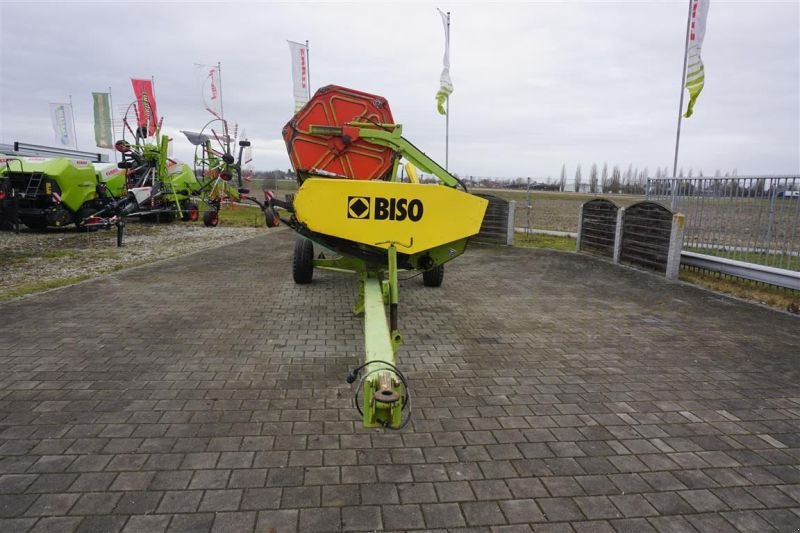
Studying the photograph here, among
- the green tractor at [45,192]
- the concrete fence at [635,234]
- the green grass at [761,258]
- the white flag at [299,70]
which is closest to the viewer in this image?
the green grass at [761,258]

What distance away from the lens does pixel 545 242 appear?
15.1 m

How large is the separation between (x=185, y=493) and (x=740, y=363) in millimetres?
5234

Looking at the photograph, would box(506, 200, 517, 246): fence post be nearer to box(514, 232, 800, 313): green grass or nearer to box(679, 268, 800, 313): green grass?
box(514, 232, 800, 313): green grass

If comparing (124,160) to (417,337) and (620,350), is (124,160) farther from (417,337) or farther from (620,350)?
(620,350)

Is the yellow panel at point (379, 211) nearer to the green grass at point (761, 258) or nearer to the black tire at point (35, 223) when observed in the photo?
the green grass at point (761, 258)

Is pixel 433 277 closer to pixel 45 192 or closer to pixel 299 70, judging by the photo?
pixel 45 192

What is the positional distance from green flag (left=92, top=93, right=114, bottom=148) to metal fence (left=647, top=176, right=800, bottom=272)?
28.1 m

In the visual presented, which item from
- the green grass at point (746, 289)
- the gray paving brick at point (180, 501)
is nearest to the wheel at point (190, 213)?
the green grass at point (746, 289)

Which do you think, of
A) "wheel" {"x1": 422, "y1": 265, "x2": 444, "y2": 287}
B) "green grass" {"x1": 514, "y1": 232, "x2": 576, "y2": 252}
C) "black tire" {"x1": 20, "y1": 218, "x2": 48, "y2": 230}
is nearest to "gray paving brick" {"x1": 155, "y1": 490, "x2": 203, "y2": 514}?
"wheel" {"x1": 422, "y1": 265, "x2": 444, "y2": 287}

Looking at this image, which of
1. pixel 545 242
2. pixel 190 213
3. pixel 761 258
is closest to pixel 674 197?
pixel 761 258

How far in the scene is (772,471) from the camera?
317 cm

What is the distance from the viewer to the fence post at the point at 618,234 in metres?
10.9

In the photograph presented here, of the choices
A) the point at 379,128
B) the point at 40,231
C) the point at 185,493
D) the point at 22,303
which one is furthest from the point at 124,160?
the point at 185,493

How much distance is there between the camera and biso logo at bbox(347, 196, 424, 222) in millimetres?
4387
